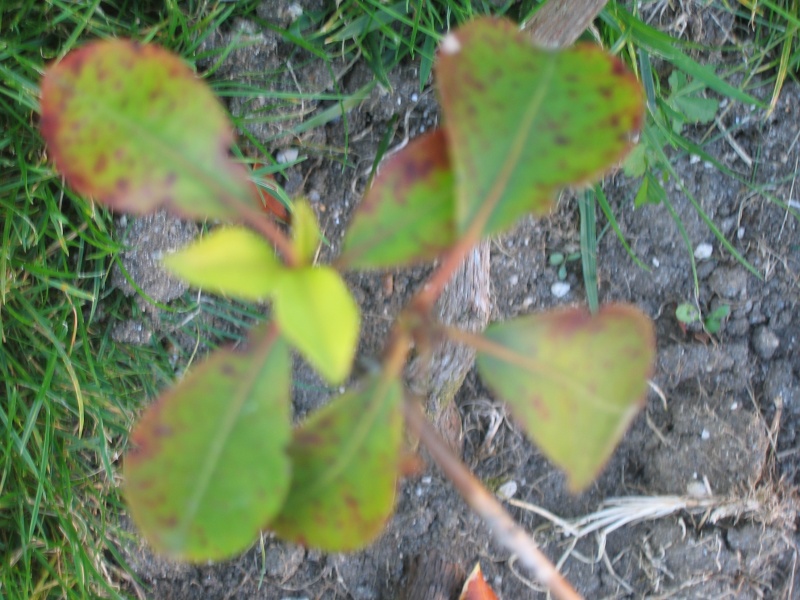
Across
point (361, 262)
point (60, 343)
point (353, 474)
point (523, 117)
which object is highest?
point (523, 117)

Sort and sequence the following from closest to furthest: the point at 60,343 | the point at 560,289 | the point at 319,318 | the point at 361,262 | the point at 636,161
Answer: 1. the point at 319,318
2. the point at 361,262
3. the point at 60,343
4. the point at 636,161
5. the point at 560,289

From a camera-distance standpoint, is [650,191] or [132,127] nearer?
[132,127]

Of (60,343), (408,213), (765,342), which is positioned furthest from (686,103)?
(60,343)

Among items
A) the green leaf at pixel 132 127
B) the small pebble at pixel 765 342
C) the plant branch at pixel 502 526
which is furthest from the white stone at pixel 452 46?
the small pebble at pixel 765 342

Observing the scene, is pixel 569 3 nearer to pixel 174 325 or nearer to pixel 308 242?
pixel 308 242

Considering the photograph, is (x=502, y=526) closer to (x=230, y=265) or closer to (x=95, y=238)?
(x=230, y=265)

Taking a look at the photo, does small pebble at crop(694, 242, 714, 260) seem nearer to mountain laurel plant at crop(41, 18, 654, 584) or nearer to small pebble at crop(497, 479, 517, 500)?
small pebble at crop(497, 479, 517, 500)

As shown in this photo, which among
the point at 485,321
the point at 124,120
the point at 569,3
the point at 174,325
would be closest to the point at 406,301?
the point at 485,321
